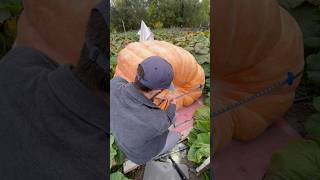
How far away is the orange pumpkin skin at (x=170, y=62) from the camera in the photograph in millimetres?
828

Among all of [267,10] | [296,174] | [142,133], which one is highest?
[267,10]

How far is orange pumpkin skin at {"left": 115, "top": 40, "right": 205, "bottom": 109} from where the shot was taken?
0.83 m

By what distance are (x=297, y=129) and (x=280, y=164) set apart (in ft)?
0.30

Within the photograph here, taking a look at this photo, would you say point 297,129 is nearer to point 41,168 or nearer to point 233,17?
point 233,17

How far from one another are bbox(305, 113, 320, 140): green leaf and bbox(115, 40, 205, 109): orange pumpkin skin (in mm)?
262

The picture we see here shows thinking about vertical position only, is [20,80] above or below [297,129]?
above

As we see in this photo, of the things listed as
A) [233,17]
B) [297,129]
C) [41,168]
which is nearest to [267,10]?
[233,17]

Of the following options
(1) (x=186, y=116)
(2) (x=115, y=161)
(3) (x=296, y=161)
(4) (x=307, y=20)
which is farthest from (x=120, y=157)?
(4) (x=307, y=20)

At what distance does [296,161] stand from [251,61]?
0.82 ft

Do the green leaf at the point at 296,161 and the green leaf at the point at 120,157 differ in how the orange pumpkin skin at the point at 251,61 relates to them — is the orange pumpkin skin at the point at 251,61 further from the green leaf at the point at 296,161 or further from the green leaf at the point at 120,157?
the green leaf at the point at 120,157

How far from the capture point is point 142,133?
860 millimetres

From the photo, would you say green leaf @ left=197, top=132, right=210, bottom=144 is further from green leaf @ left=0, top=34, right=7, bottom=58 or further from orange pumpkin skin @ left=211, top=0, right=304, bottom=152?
green leaf @ left=0, top=34, right=7, bottom=58

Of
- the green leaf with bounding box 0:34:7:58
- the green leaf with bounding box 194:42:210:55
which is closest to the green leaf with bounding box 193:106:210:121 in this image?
the green leaf with bounding box 194:42:210:55

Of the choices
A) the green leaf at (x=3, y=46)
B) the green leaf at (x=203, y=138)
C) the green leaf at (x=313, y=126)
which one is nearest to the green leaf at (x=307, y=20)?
the green leaf at (x=313, y=126)
